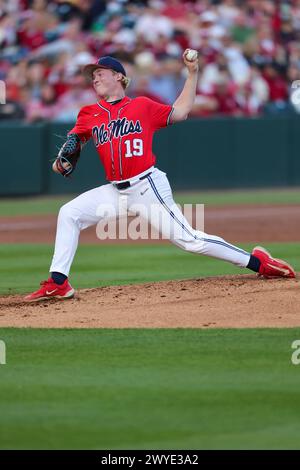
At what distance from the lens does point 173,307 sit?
8148 millimetres

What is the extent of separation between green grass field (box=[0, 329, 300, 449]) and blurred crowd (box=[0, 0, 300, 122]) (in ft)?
37.3

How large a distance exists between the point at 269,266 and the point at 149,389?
3101mm

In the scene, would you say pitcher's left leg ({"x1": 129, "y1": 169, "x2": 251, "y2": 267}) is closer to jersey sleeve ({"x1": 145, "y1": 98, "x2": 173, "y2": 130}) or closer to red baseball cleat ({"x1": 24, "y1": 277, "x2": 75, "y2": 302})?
jersey sleeve ({"x1": 145, "y1": 98, "x2": 173, "y2": 130})

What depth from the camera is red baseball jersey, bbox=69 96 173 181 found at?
320 inches

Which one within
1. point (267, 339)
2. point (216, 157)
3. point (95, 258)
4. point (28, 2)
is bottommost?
point (267, 339)

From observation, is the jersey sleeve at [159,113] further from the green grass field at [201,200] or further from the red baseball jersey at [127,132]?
the green grass field at [201,200]

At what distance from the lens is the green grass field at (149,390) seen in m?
5.05

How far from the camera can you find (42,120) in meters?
19.0

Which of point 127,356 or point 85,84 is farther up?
point 85,84

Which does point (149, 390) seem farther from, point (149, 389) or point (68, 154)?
point (68, 154)

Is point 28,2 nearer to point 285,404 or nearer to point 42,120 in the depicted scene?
point 42,120

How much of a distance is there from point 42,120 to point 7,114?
63cm
